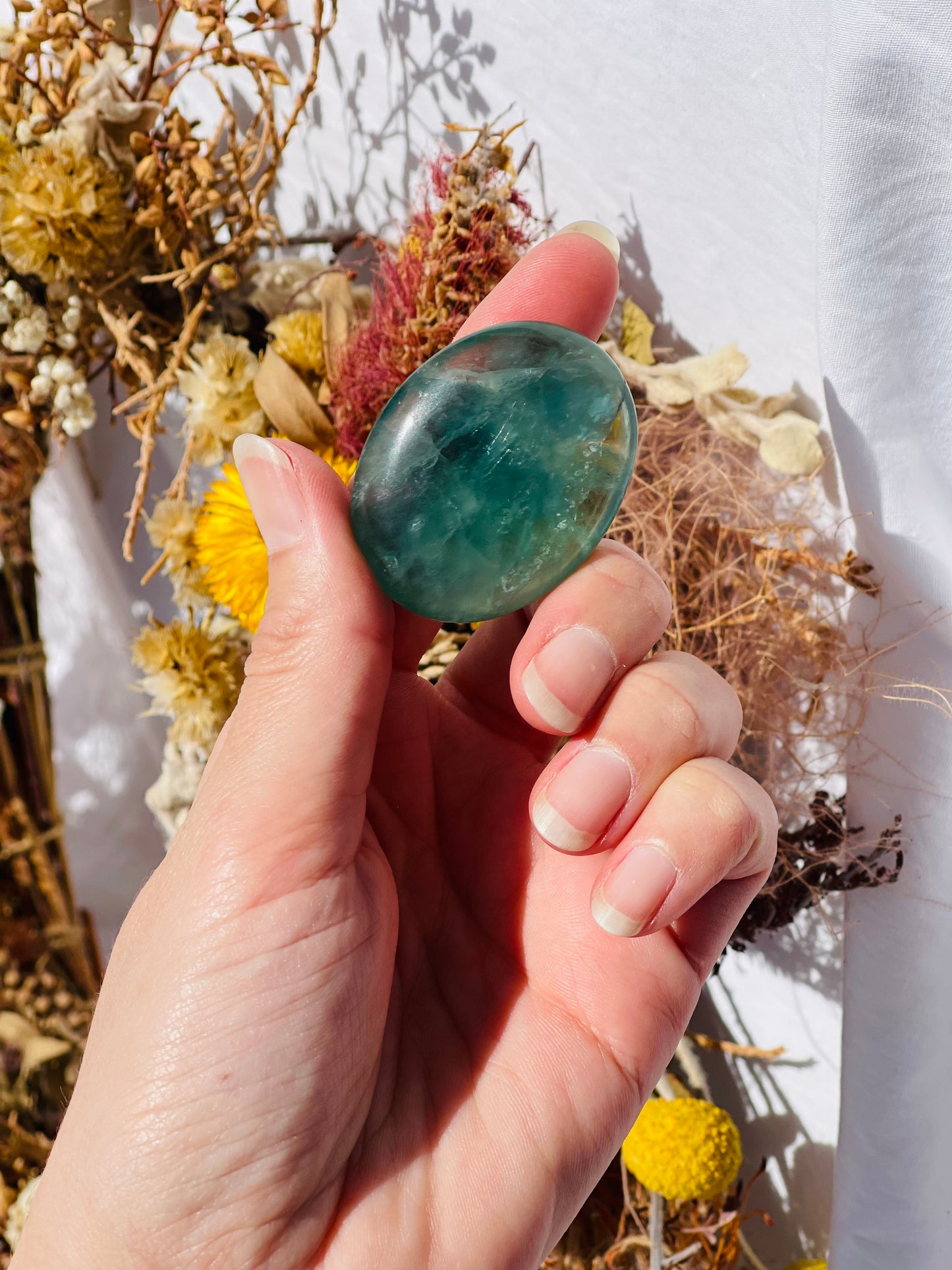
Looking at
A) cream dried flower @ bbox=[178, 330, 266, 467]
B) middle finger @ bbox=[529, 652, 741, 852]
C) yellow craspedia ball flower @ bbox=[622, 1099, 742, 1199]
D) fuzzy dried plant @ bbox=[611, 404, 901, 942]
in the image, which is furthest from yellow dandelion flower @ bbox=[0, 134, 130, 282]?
→ yellow craspedia ball flower @ bbox=[622, 1099, 742, 1199]

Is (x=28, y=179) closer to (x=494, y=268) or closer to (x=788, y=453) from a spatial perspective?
(x=494, y=268)

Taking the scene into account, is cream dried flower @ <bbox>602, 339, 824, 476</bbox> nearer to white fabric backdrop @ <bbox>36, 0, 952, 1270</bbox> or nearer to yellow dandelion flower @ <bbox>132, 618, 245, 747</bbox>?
white fabric backdrop @ <bbox>36, 0, 952, 1270</bbox>

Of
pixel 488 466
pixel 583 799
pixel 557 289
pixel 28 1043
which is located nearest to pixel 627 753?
pixel 583 799

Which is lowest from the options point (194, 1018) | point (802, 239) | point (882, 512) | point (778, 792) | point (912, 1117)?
point (912, 1117)

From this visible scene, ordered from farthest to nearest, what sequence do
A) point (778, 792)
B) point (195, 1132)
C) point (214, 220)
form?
point (214, 220), point (778, 792), point (195, 1132)

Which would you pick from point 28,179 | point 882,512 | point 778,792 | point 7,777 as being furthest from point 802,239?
point 7,777

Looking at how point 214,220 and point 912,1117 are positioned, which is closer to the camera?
point 912,1117

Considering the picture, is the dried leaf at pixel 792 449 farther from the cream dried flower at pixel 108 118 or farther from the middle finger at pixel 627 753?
the cream dried flower at pixel 108 118
